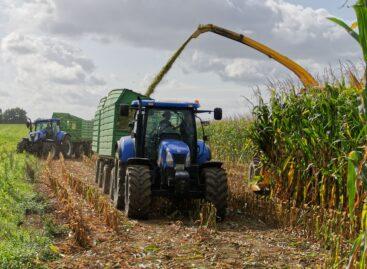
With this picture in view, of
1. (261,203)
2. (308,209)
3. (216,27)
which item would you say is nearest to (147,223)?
(261,203)

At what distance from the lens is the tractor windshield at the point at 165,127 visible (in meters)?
9.83

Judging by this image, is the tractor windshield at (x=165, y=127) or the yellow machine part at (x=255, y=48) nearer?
the tractor windshield at (x=165, y=127)

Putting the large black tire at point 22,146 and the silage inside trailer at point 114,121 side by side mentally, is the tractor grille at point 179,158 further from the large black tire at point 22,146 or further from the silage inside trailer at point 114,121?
the large black tire at point 22,146

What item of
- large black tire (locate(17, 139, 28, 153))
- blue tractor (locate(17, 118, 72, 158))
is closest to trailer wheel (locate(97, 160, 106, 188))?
blue tractor (locate(17, 118, 72, 158))

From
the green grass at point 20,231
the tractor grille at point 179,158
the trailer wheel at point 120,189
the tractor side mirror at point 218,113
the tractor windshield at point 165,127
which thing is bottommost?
the green grass at point 20,231

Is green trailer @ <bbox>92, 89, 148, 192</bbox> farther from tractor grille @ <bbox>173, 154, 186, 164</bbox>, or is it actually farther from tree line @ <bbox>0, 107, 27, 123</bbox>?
tree line @ <bbox>0, 107, 27, 123</bbox>

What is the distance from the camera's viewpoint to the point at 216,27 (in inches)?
464

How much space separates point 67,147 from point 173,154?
1795cm

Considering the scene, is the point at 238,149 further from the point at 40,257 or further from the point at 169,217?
the point at 40,257

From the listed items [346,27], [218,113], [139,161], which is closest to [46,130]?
[139,161]

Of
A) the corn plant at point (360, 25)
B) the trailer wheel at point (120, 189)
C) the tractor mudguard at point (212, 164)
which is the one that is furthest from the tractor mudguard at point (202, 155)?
the corn plant at point (360, 25)

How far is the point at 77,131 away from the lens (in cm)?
2783

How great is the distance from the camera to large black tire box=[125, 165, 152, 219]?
887cm

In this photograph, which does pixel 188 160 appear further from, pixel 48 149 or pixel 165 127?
pixel 48 149
